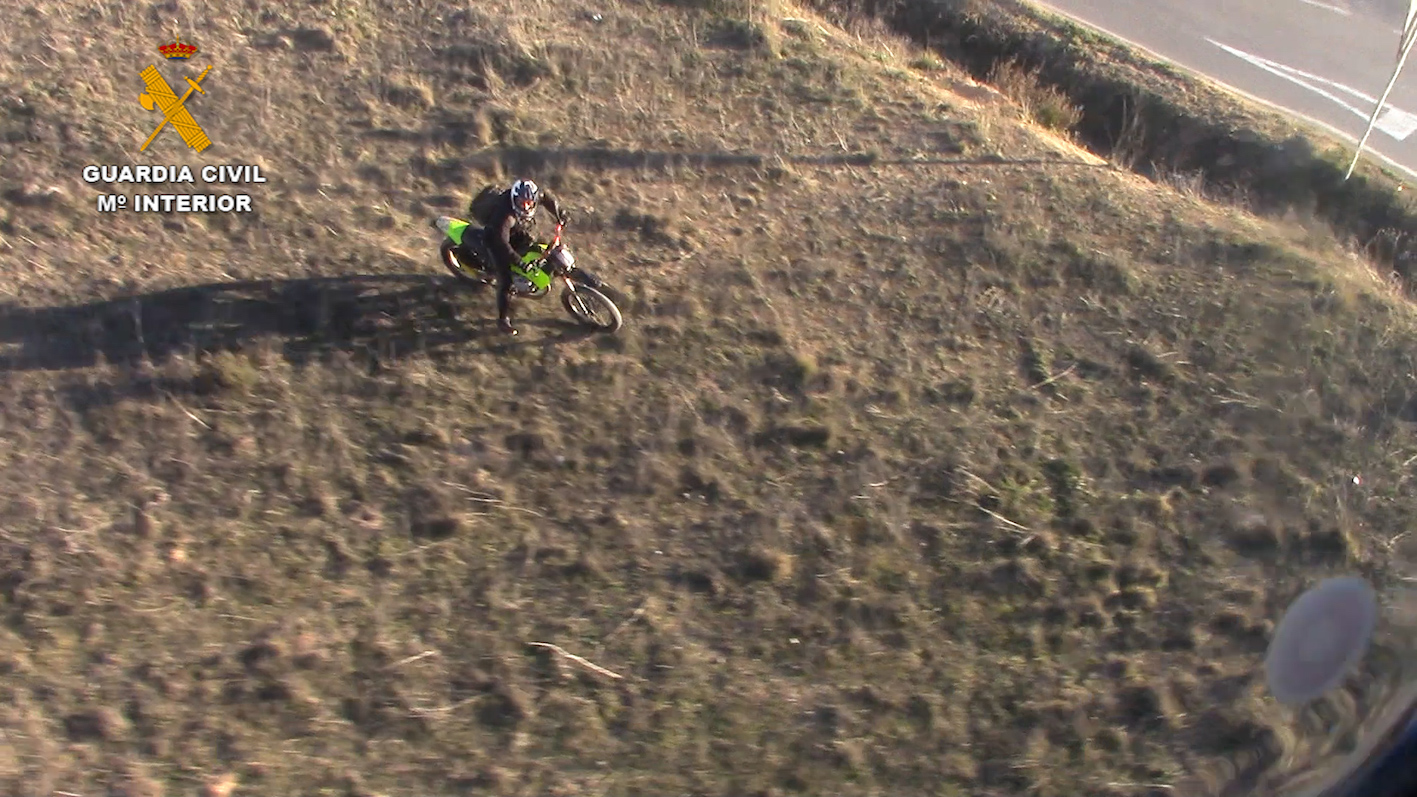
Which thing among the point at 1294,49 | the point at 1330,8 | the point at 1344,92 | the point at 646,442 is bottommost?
the point at 646,442

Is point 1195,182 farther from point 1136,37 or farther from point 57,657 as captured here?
point 57,657

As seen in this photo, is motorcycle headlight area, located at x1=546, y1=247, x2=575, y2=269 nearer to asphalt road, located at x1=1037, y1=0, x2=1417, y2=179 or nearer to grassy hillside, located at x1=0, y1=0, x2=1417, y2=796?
grassy hillside, located at x1=0, y1=0, x2=1417, y2=796

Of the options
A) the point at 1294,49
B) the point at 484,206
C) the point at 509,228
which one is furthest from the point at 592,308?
the point at 1294,49

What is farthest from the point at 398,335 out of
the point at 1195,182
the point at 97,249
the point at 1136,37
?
the point at 1136,37

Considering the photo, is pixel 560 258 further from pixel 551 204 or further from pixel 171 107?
pixel 171 107

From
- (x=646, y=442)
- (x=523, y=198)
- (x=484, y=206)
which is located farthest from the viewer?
(x=484, y=206)

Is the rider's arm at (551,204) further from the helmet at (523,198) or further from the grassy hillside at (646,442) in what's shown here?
the grassy hillside at (646,442)

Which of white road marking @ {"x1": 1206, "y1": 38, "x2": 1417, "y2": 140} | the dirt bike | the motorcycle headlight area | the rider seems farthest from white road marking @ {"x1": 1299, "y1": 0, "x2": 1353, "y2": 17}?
the motorcycle headlight area
